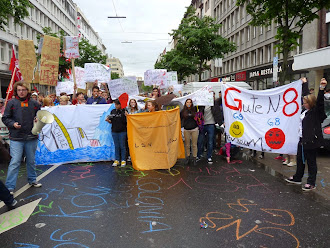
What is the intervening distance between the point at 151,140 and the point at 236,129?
203 cm

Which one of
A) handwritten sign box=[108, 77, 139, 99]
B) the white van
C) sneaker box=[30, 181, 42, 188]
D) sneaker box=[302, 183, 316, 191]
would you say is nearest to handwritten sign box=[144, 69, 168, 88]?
handwritten sign box=[108, 77, 139, 99]

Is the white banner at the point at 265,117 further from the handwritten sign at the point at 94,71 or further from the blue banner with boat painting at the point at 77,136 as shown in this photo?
the handwritten sign at the point at 94,71

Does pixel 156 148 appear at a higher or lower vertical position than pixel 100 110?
lower

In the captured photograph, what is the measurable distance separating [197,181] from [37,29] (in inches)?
1657

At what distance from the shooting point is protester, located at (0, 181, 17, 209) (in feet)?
14.4

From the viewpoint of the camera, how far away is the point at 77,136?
7.95 m

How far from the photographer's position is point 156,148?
7.12 meters

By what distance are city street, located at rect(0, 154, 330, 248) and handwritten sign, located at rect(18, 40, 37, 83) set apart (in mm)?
4711

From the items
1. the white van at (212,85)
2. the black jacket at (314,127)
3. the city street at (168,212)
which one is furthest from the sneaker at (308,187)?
the white van at (212,85)

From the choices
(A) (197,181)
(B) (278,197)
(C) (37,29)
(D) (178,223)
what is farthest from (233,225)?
(C) (37,29)

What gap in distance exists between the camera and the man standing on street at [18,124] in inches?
205

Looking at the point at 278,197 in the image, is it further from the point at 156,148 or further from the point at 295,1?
the point at 295,1

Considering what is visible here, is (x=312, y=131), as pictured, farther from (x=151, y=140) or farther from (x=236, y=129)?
(x=151, y=140)

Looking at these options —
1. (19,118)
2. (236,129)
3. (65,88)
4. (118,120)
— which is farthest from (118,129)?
(65,88)
